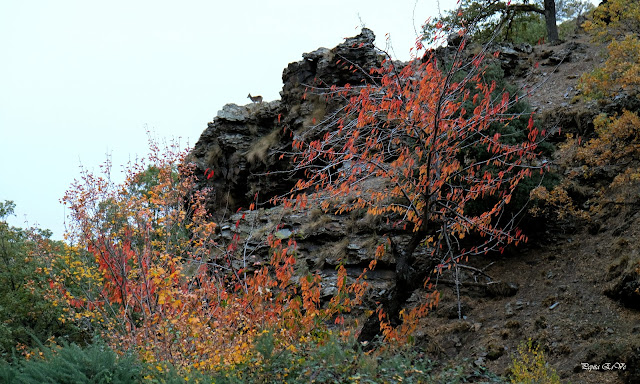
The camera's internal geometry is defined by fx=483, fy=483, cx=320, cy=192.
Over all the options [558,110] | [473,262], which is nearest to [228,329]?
[473,262]

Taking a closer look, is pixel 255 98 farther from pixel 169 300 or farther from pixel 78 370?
pixel 78 370

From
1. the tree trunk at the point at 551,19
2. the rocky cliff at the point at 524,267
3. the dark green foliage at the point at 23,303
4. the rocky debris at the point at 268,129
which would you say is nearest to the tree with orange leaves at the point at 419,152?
the rocky cliff at the point at 524,267

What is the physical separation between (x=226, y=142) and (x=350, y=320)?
420 inches

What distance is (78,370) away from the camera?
14.3 feet

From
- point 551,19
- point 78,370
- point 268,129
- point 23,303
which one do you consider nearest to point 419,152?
point 78,370

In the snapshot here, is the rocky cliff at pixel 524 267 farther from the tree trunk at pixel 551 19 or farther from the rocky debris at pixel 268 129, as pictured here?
the tree trunk at pixel 551 19

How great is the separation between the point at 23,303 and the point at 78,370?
12952 mm

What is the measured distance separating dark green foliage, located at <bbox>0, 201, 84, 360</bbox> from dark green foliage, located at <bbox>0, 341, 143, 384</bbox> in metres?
10.8

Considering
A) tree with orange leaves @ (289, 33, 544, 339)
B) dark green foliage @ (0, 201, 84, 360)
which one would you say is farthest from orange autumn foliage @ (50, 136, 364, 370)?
dark green foliage @ (0, 201, 84, 360)

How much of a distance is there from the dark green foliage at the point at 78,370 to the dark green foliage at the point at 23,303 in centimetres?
1076

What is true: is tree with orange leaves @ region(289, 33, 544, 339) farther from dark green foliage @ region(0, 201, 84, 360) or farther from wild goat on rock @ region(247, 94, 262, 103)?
wild goat on rock @ region(247, 94, 262, 103)

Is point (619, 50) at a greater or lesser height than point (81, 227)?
greater

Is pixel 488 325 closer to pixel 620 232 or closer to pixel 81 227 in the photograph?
pixel 620 232

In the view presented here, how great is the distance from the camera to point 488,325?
852 cm
